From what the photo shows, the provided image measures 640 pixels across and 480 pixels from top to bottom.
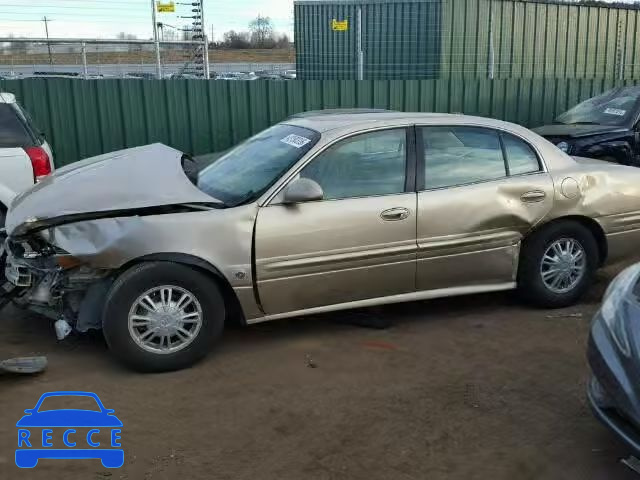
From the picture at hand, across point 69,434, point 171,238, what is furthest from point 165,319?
point 69,434

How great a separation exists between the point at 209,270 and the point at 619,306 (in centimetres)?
240

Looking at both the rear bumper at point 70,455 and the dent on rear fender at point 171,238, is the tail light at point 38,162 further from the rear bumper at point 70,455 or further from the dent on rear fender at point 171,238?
the rear bumper at point 70,455

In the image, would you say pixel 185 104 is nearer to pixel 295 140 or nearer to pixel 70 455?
pixel 295 140

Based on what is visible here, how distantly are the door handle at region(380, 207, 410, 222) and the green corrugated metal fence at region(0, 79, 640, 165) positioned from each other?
5.30m

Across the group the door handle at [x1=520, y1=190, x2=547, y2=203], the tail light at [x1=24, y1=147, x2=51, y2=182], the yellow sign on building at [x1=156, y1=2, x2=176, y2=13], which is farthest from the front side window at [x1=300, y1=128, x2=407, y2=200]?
the yellow sign on building at [x1=156, y1=2, x2=176, y2=13]

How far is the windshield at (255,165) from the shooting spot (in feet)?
14.9

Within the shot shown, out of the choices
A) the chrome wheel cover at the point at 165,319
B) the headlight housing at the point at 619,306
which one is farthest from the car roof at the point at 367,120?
the headlight housing at the point at 619,306

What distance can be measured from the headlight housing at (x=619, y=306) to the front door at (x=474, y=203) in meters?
1.51

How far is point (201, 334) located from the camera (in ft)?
13.9

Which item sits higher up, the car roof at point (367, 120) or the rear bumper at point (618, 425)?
the car roof at point (367, 120)

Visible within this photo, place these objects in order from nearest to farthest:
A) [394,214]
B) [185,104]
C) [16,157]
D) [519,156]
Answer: [394,214]
[519,156]
[16,157]
[185,104]

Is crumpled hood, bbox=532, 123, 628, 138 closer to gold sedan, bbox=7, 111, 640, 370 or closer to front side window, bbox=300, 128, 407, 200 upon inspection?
gold sedan, bbox=7, 111, 640, 370

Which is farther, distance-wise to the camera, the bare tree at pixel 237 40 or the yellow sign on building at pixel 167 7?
the bare tree at pixel 237 40

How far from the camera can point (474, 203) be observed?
16.1 feet
